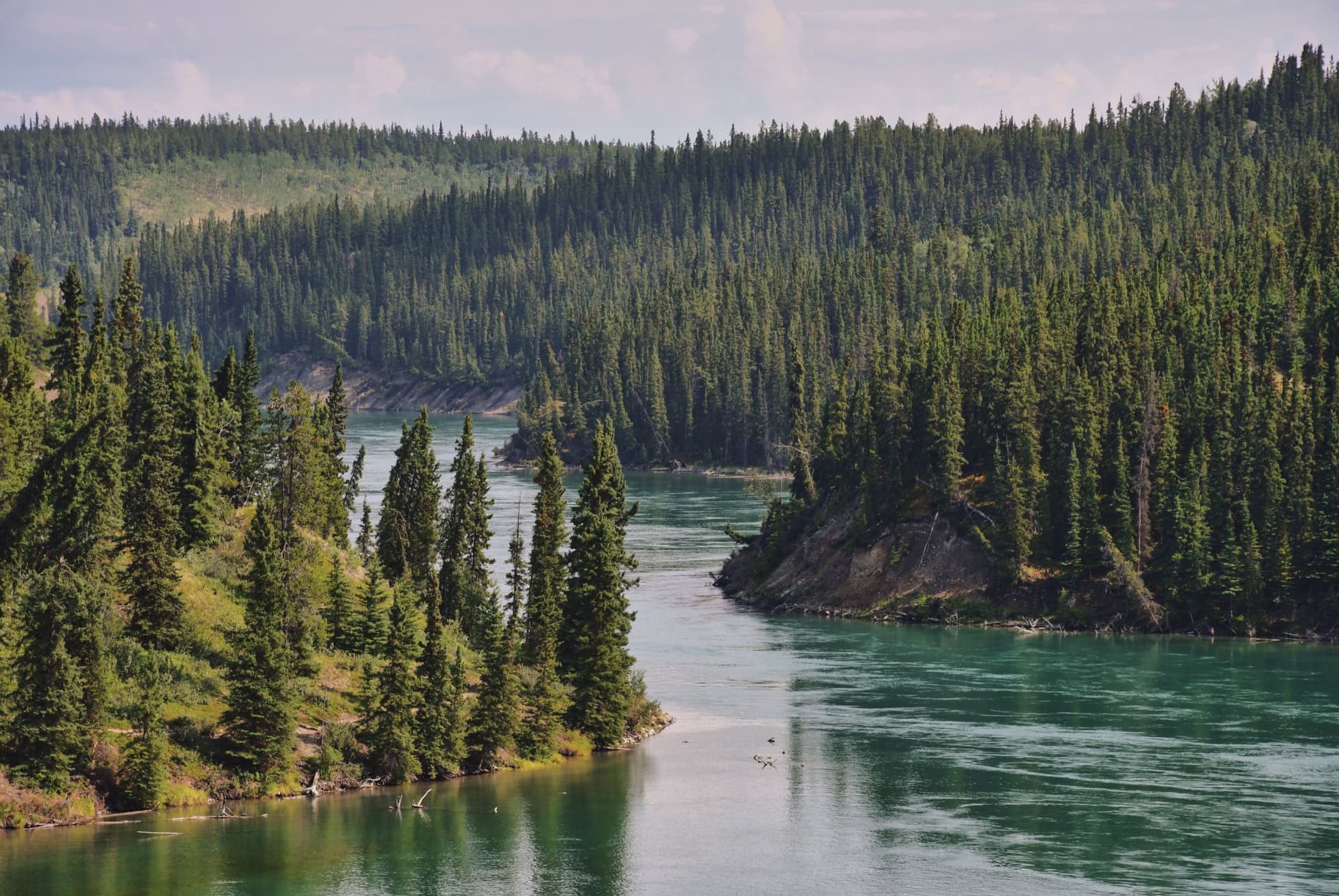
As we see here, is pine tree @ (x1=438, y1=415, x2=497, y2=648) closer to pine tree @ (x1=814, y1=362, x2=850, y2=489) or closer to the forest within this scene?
the forest

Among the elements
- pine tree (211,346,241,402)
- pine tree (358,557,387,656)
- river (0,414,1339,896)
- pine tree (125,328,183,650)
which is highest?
pine tree (211,346,241,402)

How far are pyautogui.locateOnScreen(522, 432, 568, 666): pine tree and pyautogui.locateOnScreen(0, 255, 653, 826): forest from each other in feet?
0.46

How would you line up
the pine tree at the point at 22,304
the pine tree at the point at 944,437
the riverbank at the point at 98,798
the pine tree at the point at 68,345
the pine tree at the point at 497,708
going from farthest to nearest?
the pine tree at the point at 22,304 < the pine tree at the point at 944,437 < the pine tree at the point at 68,345 < the pine tree at the point at 497,708 < the riverbank at the point at 98,798

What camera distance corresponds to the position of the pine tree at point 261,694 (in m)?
88.2

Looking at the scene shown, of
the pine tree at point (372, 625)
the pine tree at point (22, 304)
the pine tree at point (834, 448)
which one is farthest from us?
the pine tree at point (834, 448)

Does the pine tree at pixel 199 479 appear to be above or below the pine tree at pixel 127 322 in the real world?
below

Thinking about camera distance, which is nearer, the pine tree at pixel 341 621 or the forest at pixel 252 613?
the forest at pixel 252 613

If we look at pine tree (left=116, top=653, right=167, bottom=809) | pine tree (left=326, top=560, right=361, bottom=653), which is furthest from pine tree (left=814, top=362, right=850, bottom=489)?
pine tree (left=116, top=653, right=167, bottom=809)

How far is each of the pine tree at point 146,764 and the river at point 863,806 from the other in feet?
4.94

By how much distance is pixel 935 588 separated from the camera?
154 metres

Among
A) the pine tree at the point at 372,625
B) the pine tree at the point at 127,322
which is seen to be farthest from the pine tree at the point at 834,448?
the pine tree at the point at 372,625

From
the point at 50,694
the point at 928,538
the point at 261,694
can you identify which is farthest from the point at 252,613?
the point at 928,538

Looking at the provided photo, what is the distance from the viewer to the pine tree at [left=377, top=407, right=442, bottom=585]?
12094 cm

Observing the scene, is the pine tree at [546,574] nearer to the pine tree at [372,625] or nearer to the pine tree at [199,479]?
the pine tree at [372,625]
